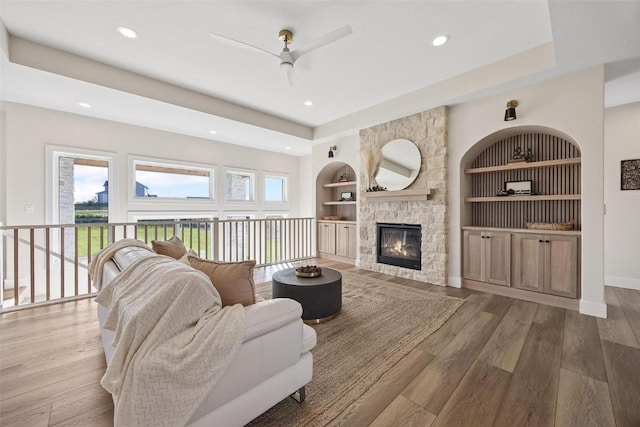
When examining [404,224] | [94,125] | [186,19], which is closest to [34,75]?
[94,125]

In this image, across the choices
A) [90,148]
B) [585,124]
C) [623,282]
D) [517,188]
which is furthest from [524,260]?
[90,148]

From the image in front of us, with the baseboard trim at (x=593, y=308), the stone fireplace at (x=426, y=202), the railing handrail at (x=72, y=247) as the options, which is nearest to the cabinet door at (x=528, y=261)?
the baseboard trim at (x=593, y=308)

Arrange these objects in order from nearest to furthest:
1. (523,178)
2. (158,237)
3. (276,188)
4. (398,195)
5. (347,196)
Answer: (523,178)
(398,195)
(158,237)
(347,196)
(276,188)

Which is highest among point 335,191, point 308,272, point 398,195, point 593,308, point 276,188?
point 276,188

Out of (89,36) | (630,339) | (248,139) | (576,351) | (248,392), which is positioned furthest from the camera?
(248,139)

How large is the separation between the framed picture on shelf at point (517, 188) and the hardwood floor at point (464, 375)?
1.52m

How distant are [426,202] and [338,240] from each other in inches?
84.8

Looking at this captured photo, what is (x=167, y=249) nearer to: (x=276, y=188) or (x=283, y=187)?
(x=276, y=188)

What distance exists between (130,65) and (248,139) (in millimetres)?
2536

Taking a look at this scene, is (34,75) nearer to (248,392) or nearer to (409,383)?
(248,392)

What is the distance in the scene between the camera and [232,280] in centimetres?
148

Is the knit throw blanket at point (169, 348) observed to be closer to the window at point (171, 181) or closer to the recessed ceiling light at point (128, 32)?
the recessed ceiling light at point (128, 32)

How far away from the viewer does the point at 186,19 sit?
2.39 m

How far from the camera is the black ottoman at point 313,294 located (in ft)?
8.44
